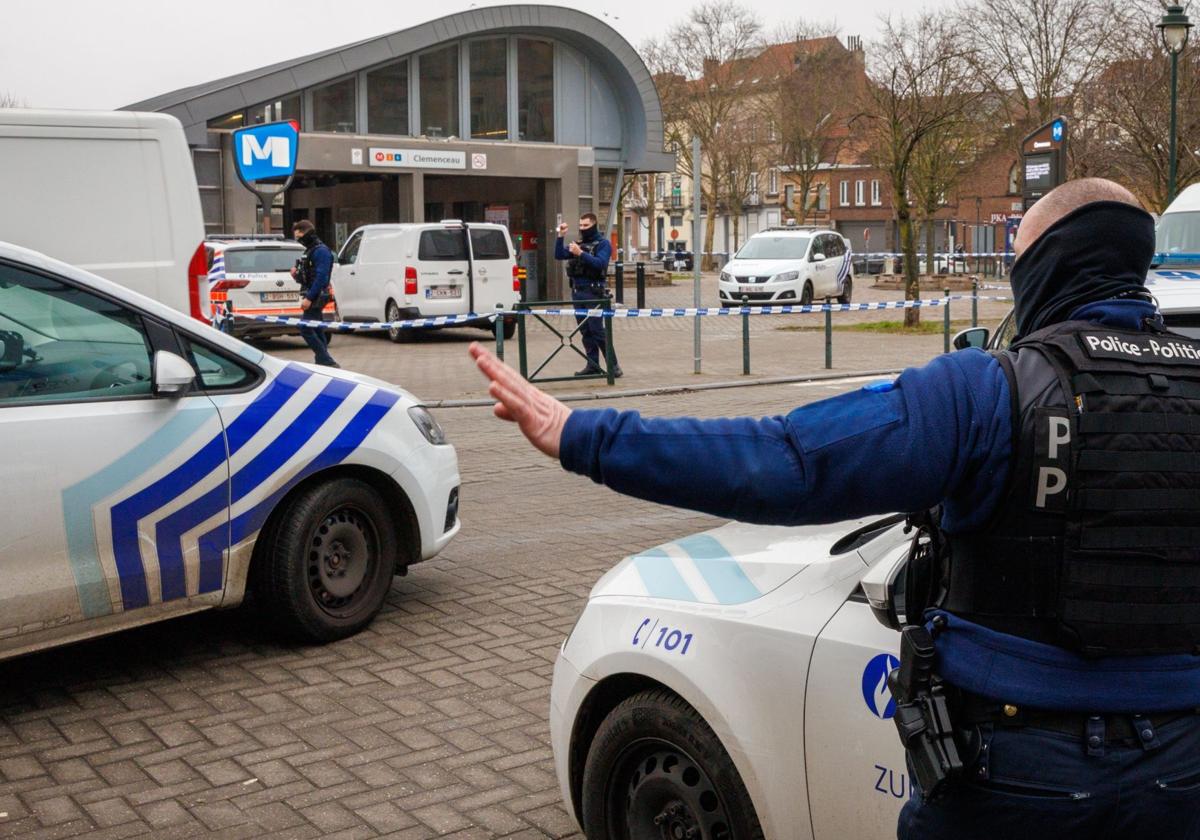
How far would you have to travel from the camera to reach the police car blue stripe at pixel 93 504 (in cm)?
526

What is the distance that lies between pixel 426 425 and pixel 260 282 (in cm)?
1667

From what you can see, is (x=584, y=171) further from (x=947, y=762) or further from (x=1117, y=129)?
(x=947, y=762)

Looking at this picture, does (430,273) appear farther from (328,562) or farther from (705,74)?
(705,74)

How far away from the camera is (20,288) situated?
5.45 metres

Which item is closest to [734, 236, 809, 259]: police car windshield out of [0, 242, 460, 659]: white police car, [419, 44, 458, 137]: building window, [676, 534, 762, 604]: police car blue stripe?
[419, 44, 458, 137]: building window

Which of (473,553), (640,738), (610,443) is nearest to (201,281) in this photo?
(473,553)

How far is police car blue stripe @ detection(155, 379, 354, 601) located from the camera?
18.2ft

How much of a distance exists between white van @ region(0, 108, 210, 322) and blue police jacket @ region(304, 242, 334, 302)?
19.2 ft

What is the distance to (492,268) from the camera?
24.0 m

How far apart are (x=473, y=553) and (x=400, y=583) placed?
2.48 ft

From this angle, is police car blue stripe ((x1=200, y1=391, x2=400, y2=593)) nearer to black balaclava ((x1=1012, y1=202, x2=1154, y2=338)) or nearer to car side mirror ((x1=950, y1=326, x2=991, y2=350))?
car side mirror ((x1=950, y1=326, x2=991, y2=350))

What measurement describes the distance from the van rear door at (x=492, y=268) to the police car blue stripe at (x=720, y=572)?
20.2 meters

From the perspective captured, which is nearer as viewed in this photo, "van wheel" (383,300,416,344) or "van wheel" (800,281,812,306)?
"van wheel" (383,300,416,344)

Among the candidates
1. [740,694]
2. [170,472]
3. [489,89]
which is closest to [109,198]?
[170,472]
